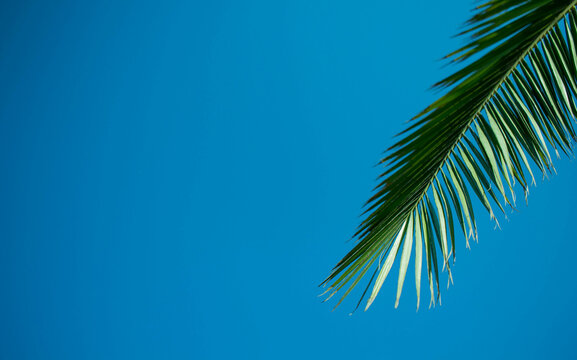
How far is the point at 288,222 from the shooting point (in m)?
6.07

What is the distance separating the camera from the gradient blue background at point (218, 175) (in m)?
5.95

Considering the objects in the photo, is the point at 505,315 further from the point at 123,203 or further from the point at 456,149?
the point at 456,149

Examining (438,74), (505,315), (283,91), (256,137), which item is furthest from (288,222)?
(505,315)

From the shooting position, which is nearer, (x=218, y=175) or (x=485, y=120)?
(x=485, y=120)

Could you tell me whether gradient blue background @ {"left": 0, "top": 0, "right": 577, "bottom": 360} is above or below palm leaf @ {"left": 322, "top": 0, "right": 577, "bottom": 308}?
above

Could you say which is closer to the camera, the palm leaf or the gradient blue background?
the palm leaf

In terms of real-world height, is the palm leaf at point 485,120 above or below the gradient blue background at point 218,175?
below

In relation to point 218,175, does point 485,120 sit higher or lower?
lower

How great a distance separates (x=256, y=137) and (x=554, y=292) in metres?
4.00

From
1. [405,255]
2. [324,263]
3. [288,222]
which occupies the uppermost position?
[288,222]

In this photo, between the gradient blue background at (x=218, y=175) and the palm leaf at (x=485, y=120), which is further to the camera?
the gradient blue background at (x=218, y=175)

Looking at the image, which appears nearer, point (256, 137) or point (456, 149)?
point (456, 149)

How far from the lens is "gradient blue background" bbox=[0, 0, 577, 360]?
5945 mm

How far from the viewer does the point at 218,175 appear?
605cm
